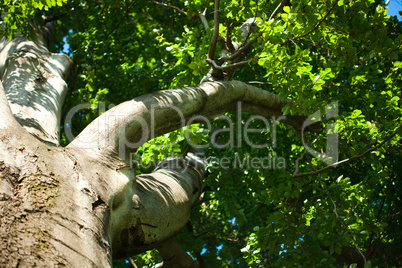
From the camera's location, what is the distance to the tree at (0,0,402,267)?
1.57 meters

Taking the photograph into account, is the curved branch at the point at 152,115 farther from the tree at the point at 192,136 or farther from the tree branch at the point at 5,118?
the tree branch at the point at 5,118

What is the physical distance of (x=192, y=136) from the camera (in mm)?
3070

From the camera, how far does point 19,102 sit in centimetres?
271

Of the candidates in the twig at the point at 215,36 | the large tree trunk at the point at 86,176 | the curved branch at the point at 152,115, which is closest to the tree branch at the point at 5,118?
the large tree trunk at the point at 86,176

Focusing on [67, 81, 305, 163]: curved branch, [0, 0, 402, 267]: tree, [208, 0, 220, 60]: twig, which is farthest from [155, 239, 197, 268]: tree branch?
[208, 0, 220, 60]: twig

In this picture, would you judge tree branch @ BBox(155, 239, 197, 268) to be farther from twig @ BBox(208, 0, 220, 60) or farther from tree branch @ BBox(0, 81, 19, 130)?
tree branch @ BBox(0, 81, 19, 130)

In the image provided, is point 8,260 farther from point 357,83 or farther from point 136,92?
point 136,92

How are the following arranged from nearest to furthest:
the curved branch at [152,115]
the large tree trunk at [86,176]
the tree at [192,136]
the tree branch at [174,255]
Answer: the large tree trunk at [86,176] < the tree at [192,136] < the curved branch at [152,115] < the tree branch at [174,255]

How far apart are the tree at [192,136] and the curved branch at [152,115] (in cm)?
1

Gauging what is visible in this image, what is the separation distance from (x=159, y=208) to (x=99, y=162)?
467 millimetres

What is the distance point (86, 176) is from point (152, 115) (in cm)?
69

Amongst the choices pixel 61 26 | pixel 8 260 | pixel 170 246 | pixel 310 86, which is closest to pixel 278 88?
pixel 310 86

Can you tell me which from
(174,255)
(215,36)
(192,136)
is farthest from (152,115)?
(174,255)

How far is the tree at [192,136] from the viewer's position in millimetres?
1566
